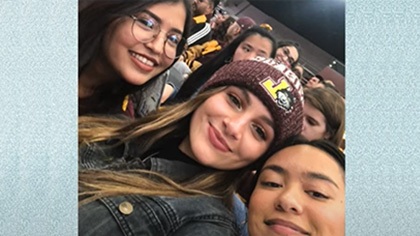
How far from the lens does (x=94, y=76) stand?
8.17 feet

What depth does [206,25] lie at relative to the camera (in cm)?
247

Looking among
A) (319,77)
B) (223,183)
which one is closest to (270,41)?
(319,77)

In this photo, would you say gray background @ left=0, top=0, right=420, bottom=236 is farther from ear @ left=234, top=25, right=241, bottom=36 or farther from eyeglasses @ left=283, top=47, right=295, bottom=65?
ear @ left=234, top=25, right=241, bottom=36

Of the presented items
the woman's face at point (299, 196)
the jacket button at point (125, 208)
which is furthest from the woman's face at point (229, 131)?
the jacket button at point (125, 208)

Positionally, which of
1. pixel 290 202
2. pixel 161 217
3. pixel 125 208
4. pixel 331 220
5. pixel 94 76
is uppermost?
pixel 331 220

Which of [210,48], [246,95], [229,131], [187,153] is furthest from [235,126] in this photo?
[210,48]

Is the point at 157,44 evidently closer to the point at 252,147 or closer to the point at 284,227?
the point at 252,147

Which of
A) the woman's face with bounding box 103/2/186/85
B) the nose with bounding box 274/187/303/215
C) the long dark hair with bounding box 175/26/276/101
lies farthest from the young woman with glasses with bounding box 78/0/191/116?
the nose with bounding box 274/187/303/215

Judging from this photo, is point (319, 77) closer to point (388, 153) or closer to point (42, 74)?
point (388, 153)

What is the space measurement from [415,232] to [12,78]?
1.91m

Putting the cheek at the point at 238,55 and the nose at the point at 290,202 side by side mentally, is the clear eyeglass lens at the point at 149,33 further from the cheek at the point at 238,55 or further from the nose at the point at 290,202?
the nose at the point at 290,202

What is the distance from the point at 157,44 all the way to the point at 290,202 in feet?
2.92

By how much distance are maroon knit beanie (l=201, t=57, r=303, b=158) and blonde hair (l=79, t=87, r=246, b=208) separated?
80 mm

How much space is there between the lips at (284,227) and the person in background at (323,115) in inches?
14.8
